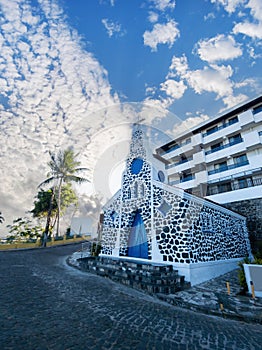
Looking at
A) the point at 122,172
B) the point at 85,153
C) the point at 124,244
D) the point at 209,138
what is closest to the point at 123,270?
the point at 124,244

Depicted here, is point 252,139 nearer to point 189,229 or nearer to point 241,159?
point 241,159

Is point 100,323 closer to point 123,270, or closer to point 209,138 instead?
point 123,270

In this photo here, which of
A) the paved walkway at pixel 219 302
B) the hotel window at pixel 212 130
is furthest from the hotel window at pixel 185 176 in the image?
the paved walkway at pixel 219 302

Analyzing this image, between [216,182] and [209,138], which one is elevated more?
[209,138]

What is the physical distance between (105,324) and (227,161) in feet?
69.3

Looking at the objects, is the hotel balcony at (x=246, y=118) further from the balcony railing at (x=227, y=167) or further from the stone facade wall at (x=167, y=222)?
the stone facade wall at (x=167, y=222)

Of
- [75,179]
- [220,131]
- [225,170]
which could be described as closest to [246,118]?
[220,131]

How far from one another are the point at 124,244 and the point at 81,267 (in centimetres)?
267

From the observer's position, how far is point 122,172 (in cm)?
1184

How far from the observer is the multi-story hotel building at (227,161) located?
1634cm

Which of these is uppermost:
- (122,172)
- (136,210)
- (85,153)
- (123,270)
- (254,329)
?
(85,153)

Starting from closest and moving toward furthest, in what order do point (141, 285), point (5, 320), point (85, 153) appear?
point (5, 320), point (141, 285), point (85, 153)

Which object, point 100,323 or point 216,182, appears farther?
point 216,182

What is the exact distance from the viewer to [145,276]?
6770mm
